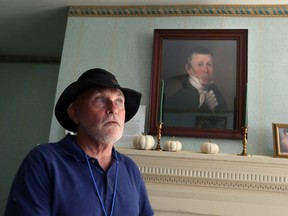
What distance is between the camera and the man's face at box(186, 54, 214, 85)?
195 cm

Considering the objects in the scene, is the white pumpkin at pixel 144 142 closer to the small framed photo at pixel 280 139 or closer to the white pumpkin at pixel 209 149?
the white pumpkin at pixel 209 149

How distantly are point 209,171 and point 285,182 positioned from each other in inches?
16.8

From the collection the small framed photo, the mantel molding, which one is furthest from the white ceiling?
the mantel molding

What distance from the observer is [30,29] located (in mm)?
2727

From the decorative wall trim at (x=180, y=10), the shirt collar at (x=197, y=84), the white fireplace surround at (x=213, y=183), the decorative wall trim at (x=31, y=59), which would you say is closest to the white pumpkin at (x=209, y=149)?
the white fireplace surround at (x=213, y=183)

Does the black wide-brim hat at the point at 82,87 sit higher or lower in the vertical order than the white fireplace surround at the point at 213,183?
higher

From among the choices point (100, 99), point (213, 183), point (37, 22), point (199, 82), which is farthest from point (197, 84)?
point (37, 22)

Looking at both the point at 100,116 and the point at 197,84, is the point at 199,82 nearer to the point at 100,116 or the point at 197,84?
the point at 197,84

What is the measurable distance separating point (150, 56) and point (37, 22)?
1.24m

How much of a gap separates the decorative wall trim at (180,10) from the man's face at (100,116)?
1.27 m

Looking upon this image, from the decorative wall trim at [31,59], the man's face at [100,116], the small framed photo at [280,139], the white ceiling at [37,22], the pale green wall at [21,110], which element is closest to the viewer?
the man's face at [100,116]

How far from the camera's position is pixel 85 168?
3.10 ft

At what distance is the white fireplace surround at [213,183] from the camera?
158cm

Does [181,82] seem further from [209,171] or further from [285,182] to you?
[285,182]
